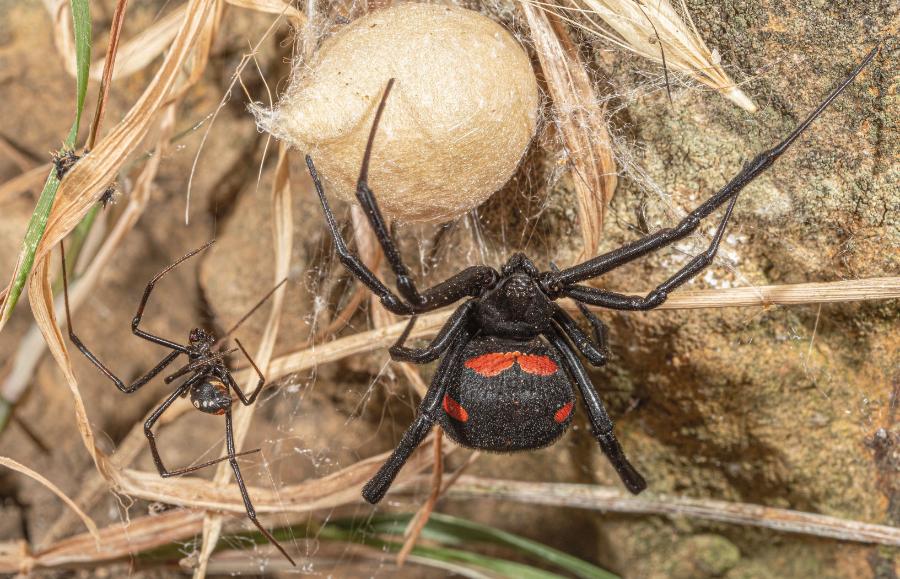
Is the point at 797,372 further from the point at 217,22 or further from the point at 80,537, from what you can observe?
the point at 80,537

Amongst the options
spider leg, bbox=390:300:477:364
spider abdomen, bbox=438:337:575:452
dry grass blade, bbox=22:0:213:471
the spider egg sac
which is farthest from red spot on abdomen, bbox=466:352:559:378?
dry grass blade, bbox=22:0:213:471

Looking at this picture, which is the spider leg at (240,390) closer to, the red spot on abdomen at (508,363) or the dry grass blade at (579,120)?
the red spot on abdomen at (508,363)

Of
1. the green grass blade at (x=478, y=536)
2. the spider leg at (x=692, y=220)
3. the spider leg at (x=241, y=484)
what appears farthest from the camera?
the green grass blade at (x=478, y=536)

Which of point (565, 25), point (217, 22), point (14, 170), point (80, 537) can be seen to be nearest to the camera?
point (565, 25)

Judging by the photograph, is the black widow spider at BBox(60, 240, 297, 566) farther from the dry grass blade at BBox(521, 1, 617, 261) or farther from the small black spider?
the dry grass blade at BBox(521, 1, 617, 261)

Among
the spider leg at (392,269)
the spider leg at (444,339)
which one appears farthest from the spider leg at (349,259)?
the spider leg at (444,339)

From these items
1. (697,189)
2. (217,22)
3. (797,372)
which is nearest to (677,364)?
(797,372)
